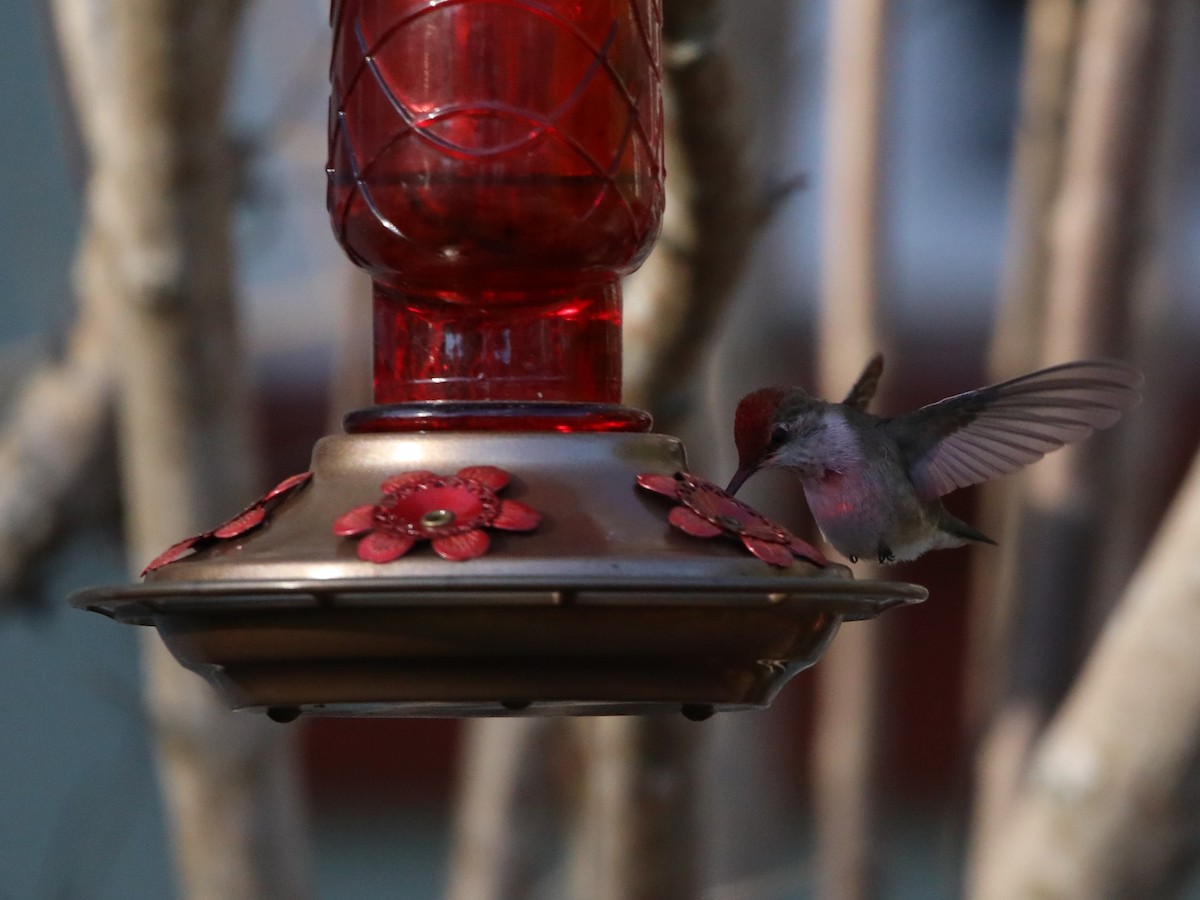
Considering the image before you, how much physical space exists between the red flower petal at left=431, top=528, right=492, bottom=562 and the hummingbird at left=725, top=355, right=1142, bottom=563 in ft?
3.38

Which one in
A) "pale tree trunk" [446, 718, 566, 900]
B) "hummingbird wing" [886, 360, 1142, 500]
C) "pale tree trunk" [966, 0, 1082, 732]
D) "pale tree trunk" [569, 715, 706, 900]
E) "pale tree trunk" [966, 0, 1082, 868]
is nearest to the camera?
"hummingbird wing" [886, 360, 1142, 500]

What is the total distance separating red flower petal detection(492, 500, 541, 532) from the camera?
67.1 inches

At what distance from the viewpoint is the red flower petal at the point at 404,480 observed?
70.6 inches

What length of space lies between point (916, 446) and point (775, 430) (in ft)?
2.00

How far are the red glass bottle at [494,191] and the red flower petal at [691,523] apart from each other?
9.1 inches

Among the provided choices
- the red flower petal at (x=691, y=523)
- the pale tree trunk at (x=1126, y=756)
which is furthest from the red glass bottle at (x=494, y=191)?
the pale tree trunk at (x=1126, y=756)

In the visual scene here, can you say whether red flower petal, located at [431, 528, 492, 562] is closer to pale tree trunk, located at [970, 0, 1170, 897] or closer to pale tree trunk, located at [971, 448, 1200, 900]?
pale tree trunk, located at [971, 448, 1200, 900]

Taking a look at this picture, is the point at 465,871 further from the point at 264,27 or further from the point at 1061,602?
the point at 264,27

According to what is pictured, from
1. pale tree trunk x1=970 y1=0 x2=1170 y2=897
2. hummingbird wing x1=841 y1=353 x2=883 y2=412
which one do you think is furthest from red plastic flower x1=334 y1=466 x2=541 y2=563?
pale tree trunk x1=970 y1=0 x2=1170 y2=897

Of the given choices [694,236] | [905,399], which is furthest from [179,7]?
[905,399]

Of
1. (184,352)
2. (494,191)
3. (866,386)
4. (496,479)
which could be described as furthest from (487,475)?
(184,352)

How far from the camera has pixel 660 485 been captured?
6.06ft

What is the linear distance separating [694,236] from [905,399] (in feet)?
16.3

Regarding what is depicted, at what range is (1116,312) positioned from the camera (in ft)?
13.1
